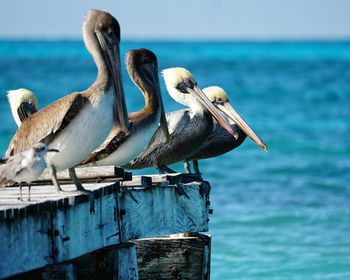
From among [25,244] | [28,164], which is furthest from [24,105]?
[25,244]

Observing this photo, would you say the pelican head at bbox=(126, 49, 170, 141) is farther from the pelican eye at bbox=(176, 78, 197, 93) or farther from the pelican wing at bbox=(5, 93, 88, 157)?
the pelican wing at bbox=(5, 93, 88, 157)

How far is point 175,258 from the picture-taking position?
7.36m

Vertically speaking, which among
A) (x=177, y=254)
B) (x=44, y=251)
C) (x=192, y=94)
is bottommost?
(x=44, y=251)

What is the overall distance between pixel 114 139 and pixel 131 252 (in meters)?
1.09

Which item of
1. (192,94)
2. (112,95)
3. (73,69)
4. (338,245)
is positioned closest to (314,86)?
(73,69)

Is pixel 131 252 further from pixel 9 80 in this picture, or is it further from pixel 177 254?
pixel 9 80

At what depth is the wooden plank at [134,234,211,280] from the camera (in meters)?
7.32

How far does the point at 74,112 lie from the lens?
6.08 m

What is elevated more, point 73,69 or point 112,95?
point 73,69

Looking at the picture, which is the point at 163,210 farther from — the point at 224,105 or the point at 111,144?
the point at 224,105

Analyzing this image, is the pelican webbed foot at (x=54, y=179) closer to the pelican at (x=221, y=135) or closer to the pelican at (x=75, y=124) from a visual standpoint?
the pelican at (x=75, y=124)

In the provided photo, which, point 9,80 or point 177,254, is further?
point 9,80

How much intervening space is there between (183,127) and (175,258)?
1470 millimetres

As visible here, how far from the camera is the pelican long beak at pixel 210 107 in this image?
8781 mm
